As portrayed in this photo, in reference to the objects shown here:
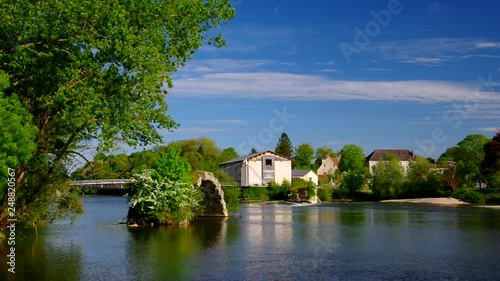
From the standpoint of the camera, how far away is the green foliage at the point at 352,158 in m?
132

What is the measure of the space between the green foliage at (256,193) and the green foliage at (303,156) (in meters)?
53.4

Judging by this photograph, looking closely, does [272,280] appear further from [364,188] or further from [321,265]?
[364,188]

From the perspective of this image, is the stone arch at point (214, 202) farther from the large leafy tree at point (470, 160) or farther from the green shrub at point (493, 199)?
the large leafy tree at point (470, 160)

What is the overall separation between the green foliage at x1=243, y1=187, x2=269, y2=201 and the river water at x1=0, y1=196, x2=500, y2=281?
51390mm

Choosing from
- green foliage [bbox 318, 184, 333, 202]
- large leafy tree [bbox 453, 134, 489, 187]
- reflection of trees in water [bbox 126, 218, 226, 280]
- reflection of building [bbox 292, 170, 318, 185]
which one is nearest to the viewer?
reflection of trees in water [bbox 126, 218, 226, 280]

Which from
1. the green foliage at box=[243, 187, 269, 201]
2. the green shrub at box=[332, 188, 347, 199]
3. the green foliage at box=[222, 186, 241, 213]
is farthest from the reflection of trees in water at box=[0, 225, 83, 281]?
the green shrub at box=[332, 188, 347, 199]

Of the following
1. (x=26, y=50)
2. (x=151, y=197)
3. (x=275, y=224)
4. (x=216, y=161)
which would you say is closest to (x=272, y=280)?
(x=26, y=50)

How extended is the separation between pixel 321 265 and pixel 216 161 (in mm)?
90821

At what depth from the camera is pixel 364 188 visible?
320 feet

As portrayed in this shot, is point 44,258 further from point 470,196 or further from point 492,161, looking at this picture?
point 492,161

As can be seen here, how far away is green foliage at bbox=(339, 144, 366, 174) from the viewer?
132238 millimetres

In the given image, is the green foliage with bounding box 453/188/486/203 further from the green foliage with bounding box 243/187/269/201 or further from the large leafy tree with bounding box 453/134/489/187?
the green foliage with bounding box 243/187/269/201

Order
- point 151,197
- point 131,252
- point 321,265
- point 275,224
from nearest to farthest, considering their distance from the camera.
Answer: point 321,265 < point 131,252 < point 151,197 < point 275,224

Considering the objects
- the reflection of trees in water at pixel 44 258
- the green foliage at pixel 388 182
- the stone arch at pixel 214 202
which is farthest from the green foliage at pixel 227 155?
the reflection of trees in water at pixel 44 258
